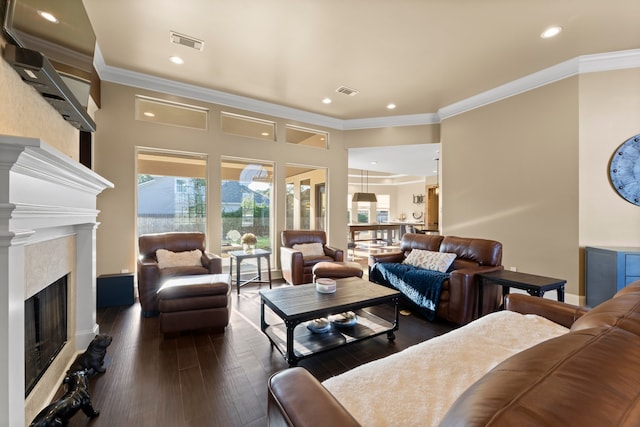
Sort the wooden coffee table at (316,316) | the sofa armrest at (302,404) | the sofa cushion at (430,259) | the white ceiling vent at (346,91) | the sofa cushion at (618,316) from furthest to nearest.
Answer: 1. the white ceiling vent at (346,91)
2. the sofa cushion at (430,259)
3. the wooden coffee table at (316,316)
4. the sofa cushion at (618,316)
5. the sofa armrest at (302,404)

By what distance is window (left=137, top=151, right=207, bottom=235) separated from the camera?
4180 millimetres

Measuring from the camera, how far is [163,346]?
2504mm

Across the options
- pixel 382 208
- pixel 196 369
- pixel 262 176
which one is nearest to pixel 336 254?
pixel 262 176

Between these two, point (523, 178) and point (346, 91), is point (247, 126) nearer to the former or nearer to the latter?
point (346, 91)

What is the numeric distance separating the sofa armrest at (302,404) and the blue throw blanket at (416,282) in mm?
2562

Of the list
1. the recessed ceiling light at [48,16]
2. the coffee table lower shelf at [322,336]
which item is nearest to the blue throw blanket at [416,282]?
the coffee table lower shelf at [322,336]

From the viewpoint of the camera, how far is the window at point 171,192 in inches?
165

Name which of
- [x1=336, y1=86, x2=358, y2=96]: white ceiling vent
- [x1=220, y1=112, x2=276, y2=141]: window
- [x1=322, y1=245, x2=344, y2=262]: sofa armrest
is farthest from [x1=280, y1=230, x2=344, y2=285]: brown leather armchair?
[x1=336, y1=86, x2=358, y2=96]: white ceiling vent

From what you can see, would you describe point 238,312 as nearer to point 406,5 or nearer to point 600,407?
point 600,407

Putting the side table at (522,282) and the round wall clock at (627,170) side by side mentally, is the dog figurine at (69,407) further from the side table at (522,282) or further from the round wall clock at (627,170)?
the round wall clock at (627,170)

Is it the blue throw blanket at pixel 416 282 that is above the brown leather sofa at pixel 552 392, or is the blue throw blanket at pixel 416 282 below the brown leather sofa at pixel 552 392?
below

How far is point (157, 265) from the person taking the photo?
10.7 feet

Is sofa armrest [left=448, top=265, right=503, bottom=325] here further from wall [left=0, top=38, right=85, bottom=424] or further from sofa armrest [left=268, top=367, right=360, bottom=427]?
wall [left=0, top=38, right=85, bottom=424]

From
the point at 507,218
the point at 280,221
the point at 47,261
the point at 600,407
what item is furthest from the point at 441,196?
the point at 47,261
